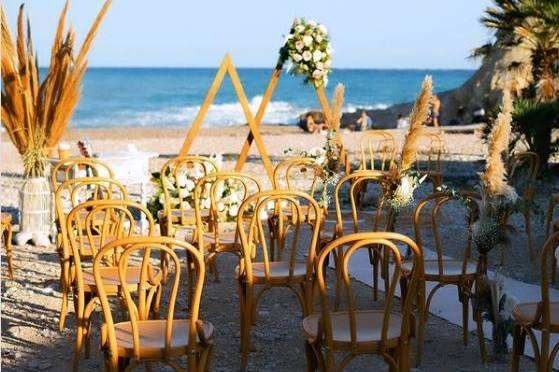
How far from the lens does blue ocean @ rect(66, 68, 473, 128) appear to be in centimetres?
5019

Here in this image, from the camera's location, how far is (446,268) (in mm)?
5328

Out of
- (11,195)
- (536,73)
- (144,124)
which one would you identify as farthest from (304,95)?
(11,195)

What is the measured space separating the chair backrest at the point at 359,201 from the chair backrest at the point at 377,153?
0.66 ft

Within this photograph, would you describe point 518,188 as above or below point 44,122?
below

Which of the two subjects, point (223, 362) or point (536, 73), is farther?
point (536, 73)

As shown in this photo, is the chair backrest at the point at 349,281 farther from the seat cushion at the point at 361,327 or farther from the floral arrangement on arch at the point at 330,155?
the floral arrangement on arch at the point at 330,155

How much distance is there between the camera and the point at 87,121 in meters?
47.2

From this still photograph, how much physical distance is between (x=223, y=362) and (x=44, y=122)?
12.1 feet

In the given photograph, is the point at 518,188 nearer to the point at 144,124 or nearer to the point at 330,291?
the point at 330,291

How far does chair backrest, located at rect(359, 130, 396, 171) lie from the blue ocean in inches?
1075

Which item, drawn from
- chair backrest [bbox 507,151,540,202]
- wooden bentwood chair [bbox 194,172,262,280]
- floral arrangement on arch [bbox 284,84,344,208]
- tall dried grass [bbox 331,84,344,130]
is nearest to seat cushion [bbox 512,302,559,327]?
chair backrest [bbox 507,151,540,202]

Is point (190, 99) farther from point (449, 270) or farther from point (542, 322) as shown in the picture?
point (542, 322)

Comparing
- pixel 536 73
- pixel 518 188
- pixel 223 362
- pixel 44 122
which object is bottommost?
pixel 223 362

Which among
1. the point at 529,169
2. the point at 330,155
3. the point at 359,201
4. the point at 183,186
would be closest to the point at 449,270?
the point at 330,155
